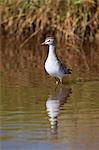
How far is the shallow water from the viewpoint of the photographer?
7750 mm

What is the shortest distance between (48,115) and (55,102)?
A: 0.86 m

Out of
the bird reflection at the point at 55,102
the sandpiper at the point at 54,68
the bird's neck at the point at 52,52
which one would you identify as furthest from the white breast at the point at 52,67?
the bird reflection at the point at 55,102

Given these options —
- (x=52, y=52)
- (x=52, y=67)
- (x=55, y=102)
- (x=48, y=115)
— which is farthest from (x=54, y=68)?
(x=48, y=115)

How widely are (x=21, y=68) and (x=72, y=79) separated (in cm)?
150

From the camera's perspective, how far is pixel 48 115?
9047 mm

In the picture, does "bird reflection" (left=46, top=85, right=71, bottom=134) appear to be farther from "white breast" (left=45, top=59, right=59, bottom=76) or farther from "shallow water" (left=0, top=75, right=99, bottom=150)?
"white breast" (left=45, top=59, right=59, bottom=76)

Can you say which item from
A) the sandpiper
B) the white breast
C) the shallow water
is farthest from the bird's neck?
the shallow water

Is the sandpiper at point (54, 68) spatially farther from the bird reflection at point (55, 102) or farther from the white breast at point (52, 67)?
the bird reflection at point (55, 102)

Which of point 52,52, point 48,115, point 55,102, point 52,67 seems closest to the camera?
point 48,115

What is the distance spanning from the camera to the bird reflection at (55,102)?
8684 millimetres

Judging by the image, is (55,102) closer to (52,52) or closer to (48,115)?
(48,115)

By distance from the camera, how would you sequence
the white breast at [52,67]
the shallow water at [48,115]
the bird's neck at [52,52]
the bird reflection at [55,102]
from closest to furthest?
the shallow water at [48,115] → the bird reflection at [55,102] → the white breast at [52,67] → the bird's neck at [52,52]

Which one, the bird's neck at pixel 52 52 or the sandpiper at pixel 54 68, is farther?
the bird's neck at pixel 52 52

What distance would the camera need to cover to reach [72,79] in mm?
11703
